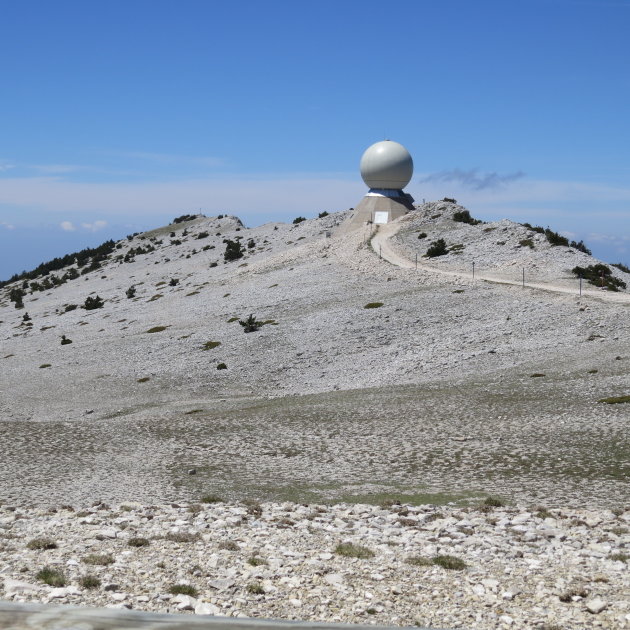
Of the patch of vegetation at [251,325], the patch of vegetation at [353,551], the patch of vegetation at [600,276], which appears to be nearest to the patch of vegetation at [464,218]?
the patch of vegetation at [600,276]

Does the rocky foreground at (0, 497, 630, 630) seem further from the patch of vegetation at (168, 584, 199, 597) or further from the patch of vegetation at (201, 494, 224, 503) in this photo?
the patch of vegetation at (201, 494, 224, 503)

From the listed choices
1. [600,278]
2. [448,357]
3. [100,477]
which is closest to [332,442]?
[100,477]

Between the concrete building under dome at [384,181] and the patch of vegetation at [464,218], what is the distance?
7918 mm

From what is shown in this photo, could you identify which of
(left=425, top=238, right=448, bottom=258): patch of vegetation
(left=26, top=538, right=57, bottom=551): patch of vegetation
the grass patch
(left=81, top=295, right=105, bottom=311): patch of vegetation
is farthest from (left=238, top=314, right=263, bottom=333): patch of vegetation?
(left=26, top=538, right=57, bottom=551): patch of vegetation

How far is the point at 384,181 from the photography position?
9638 centimetres

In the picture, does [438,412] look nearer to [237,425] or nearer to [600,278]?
[237,425]

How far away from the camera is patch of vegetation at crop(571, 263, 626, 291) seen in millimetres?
58009

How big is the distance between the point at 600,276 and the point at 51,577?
56653mm

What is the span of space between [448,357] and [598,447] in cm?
1986

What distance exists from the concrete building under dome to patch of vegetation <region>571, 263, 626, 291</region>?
3515 cm

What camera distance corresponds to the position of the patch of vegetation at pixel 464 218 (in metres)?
86.9

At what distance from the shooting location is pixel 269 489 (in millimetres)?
23734

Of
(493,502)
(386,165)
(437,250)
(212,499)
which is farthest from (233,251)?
(493,502)

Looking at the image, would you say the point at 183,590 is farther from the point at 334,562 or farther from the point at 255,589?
the point at 334,562
